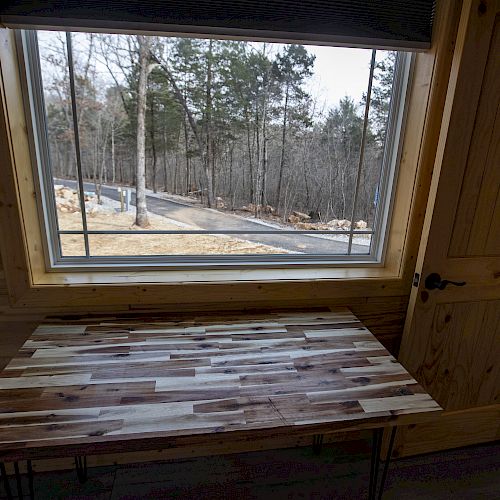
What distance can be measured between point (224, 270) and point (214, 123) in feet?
2.09

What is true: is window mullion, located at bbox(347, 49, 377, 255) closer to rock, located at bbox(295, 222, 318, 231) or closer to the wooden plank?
rock, located at bbox(295, 222, 318, 231)

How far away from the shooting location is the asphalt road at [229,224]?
1.45 m

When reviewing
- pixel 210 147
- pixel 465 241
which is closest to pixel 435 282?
pixel 465 241

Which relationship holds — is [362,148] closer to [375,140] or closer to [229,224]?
[375,140]

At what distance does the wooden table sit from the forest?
1.85 feet

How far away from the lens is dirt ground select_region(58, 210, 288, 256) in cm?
143

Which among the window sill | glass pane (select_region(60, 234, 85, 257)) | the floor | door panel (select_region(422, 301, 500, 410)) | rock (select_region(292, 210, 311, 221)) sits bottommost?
the floor

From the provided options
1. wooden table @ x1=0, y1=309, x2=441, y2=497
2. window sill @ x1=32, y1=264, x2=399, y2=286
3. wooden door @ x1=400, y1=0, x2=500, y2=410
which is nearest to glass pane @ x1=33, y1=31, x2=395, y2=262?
window sill @ x1=32, y1=264, x2=399, y2=286

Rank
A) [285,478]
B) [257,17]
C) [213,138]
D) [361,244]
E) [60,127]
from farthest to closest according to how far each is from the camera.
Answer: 1. [361,244]
2. [285,478]
3. [213,138]
4. [60,127]
5. [257,17]

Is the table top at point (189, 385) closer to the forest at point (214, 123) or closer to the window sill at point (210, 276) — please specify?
the window sill at point (210, 276)

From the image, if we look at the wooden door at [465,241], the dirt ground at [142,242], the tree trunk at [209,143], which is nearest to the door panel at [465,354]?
the wooden door at [465,241]

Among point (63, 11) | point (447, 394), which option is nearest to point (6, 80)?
point (63, 11)

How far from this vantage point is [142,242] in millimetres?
1484

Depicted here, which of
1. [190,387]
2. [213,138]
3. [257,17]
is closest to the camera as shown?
[190,387]
